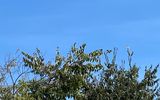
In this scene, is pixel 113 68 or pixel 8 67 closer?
pixel 113 68

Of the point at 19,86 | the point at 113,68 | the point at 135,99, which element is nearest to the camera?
the point at 135,99

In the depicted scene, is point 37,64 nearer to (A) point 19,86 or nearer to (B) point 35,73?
(B) point 35,73

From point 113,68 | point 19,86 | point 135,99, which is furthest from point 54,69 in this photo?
point 135,99

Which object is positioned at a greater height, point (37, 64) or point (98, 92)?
point (37, 64)

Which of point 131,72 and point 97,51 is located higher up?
point 97,51

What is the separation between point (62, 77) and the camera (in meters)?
21.9

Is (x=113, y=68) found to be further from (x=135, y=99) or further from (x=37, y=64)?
(x=37, y=64)

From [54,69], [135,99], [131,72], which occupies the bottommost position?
[135,99]

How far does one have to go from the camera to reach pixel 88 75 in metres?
21.5

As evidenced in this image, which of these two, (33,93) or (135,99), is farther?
(33,93)

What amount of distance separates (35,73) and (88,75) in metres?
→ 2.97

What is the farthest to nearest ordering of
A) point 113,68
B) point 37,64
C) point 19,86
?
point 37,64
point 19,86
point 113,68

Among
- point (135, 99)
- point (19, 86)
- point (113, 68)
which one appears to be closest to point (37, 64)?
point (19, 86)

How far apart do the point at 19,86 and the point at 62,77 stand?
7.70ft
